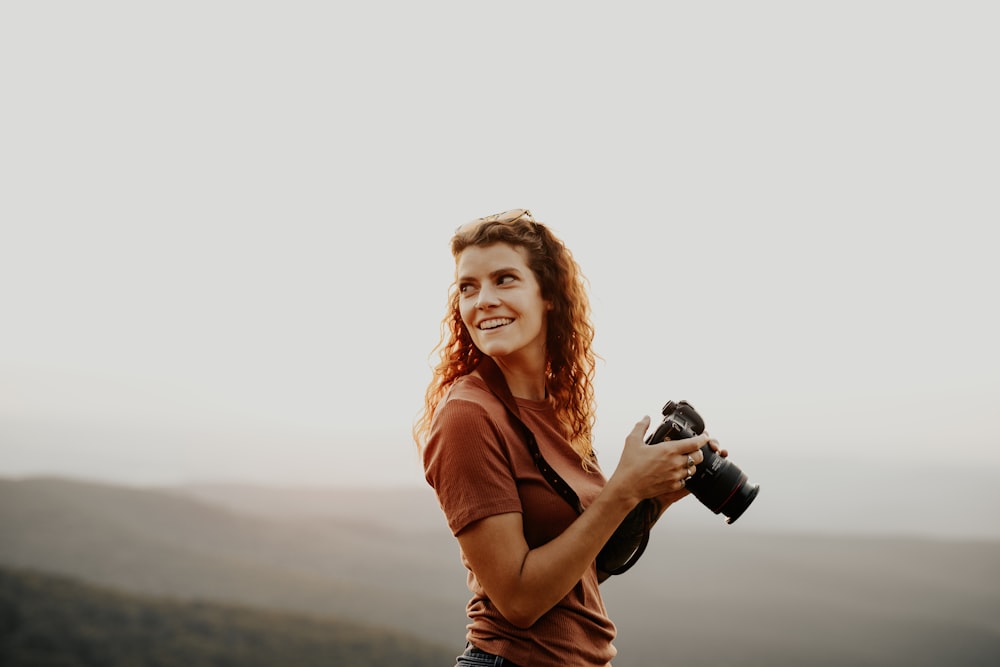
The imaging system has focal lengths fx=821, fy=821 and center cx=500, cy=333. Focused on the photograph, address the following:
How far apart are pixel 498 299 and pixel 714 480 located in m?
0.56

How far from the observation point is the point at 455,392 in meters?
1.48

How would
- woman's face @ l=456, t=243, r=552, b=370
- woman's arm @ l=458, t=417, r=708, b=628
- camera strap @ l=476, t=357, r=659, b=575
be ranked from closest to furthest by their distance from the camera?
woman's arm @ l=458, t=417, r=708, b=628 → camera strap @ l=476, t=357, r=659, b=575 → woman's face @ l=456, t=243, r=552, b=370

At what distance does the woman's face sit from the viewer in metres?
1.63

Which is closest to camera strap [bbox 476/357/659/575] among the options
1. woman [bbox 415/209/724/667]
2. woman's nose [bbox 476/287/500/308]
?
woman [bbox 415/209/724/667]

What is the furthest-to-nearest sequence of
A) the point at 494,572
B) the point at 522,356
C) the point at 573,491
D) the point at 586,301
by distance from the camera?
1. the point at 586,301
2. the point at 522,356
3. the point at 573,491
4. the point at 494,572

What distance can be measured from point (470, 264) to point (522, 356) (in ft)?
0.74

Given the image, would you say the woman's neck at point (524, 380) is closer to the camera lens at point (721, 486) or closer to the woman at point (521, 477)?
the woman at point (521, 477)

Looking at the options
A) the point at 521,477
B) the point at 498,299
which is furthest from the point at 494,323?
the point at 521,477

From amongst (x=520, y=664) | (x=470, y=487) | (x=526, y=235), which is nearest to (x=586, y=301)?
(x=526, y=235)

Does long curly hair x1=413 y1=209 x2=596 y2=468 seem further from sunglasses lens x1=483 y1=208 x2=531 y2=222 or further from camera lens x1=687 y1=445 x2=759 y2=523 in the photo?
camera lens x1=687 y1=445 x2=759 y2=523

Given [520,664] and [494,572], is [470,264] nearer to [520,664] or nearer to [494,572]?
[494,572]

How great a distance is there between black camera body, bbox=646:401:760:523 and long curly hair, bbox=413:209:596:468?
0.75 feet

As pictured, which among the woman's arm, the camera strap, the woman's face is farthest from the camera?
the woman's face

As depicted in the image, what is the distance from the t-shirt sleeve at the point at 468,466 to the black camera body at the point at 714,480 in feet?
1.26
